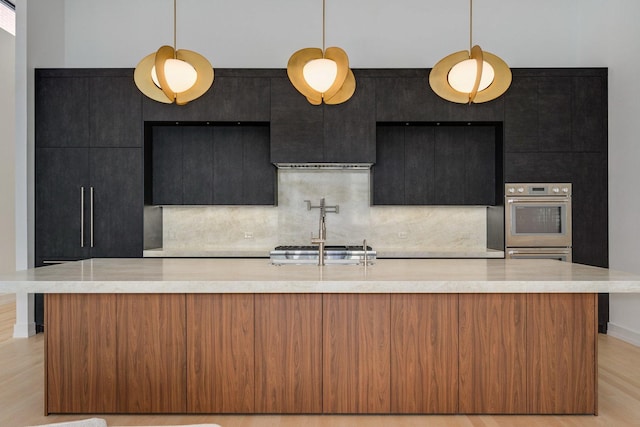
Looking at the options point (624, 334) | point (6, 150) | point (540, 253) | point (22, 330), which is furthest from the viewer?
point (6, 150)

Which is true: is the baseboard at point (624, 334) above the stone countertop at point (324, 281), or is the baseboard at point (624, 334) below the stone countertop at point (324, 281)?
below

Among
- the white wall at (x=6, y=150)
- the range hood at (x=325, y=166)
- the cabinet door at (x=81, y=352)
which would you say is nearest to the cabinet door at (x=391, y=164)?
the range hood at (x=325, y=166)

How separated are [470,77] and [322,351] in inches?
68.9

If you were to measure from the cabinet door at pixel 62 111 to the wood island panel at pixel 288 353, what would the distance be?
3.22m

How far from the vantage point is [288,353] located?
2682mm

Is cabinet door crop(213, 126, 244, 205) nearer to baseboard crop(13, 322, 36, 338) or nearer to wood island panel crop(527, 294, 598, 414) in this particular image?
baseboard crop(13, 322, 36, 338)

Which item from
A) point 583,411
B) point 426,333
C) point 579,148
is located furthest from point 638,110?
point 426,333

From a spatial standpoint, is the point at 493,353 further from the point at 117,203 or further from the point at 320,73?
the point at 117,203

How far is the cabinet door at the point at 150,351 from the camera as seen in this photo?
8.73 ft

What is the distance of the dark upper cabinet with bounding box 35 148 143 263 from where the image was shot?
484cm

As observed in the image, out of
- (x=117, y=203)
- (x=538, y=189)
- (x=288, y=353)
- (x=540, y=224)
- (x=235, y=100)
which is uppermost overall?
(x=235, y=100)

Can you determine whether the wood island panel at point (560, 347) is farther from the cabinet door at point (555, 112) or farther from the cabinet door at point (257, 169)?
the cabinet door at point (257, 169)

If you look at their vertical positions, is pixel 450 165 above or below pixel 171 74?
below

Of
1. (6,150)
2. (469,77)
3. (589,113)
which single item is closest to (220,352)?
(469,77)
